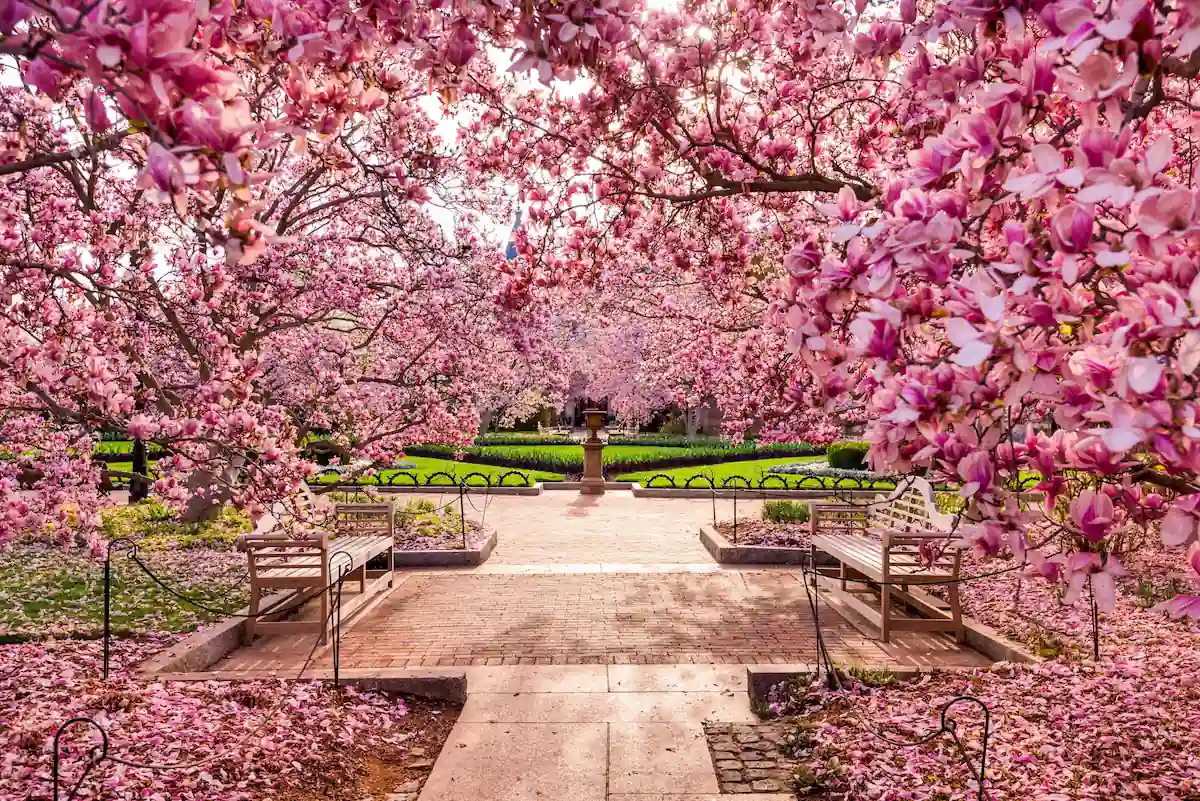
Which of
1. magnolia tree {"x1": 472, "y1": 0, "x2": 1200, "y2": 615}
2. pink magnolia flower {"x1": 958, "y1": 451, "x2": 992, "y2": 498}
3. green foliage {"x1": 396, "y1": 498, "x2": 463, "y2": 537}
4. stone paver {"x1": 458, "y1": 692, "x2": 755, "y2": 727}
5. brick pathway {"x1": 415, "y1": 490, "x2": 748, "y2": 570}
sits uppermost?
magnolia tree {"x1": 472, "y1": 0, "x2": 1200, "y2": 615}

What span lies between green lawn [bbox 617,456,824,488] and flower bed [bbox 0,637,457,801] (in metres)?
14.2

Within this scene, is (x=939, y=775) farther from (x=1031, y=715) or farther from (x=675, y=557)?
(x=675, y=557)

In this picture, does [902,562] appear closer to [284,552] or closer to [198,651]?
[284,552]

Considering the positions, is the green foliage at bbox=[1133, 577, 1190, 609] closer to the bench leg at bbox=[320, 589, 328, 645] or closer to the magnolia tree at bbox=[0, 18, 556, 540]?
the magnolia tree at bbox=[0, 18, 556, 540]

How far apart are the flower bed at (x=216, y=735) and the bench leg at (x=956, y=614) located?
4247 mm

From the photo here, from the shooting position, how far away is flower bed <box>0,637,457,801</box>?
3.85m

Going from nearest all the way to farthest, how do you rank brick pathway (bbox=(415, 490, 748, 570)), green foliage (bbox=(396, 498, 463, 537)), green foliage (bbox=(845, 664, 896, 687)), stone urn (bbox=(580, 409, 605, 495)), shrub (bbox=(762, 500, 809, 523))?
green foliage (bbox=(845, 664, 896, 687)), brick pathway (bbox=(415, 490, 748, 570)), green foliage (bbox=(396, 498, 463, 537)), shrub (bbox=(762, 500, 809, 523)), stone urn (bbox=(580, 409, 605, 495))

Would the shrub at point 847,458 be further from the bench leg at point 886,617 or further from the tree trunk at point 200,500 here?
the bench leg at point 886,617

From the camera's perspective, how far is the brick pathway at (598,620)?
6.33 m

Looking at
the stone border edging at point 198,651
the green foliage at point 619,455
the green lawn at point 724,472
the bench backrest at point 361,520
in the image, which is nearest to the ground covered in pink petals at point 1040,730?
the stone border edging at point 198,651

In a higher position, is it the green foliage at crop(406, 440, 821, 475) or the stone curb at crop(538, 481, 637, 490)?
the green foliage at crop(406, 440, 821, 475)

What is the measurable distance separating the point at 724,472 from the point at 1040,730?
19544 mm

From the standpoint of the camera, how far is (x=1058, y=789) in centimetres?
358

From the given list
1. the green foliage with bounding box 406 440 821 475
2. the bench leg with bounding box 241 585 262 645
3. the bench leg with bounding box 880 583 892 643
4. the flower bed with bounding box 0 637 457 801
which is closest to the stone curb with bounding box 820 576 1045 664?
the bench leg with bounding box 880 583 892 643
